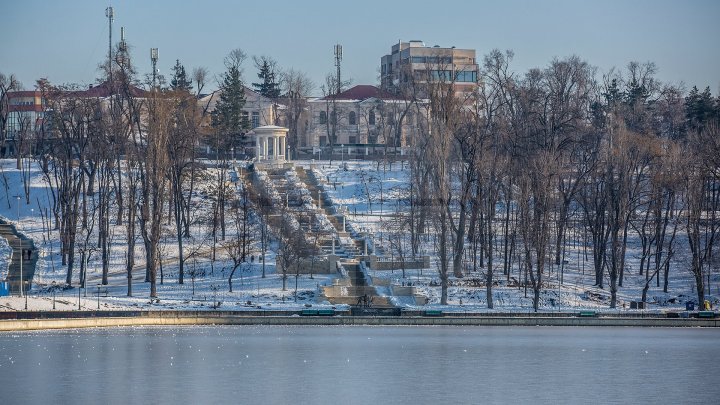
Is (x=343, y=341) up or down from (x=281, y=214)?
down

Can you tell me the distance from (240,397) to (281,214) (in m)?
45.3

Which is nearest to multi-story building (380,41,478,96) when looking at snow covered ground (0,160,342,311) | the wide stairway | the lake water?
snow covered ground (0,160,342,311)

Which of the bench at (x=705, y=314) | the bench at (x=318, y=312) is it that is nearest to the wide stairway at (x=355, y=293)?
the bench at (x=318, y=312)

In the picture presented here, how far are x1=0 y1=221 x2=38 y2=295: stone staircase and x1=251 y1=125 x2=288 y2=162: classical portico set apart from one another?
24766 mm

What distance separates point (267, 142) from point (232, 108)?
6566 millimetres

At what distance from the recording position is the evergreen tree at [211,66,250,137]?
118m

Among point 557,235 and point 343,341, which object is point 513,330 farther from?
point 557,235

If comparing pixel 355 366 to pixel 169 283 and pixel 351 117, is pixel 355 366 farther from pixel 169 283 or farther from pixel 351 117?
pixel 351 117

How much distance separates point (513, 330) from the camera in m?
72.9

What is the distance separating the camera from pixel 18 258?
8931cm

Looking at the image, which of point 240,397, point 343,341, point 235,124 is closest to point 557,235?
point 343,341

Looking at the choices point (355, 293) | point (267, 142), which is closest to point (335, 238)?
point (355, 293)

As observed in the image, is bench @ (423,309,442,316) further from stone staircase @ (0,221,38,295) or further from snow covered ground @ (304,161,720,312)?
stone staircase @ (0,221,38,295)

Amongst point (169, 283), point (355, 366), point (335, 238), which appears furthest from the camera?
point (335, 238)
